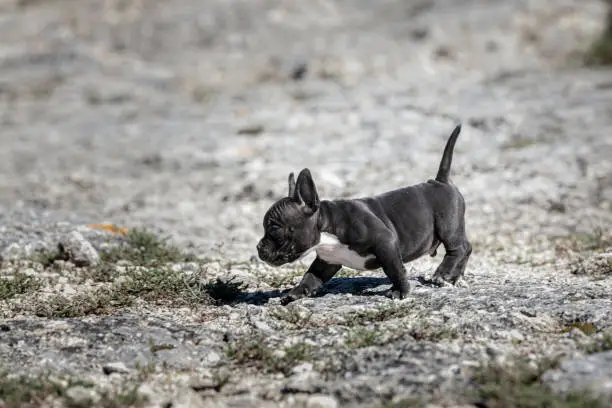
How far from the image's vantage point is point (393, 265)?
704cm

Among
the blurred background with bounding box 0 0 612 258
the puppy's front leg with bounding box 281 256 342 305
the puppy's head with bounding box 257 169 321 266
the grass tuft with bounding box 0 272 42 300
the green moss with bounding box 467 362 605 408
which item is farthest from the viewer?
the blurred background with bounding box 0 0 612 258

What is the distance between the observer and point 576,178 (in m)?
13.4

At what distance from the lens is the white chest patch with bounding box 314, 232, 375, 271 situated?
704 cm

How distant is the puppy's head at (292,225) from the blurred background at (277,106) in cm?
343

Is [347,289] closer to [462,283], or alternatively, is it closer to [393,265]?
[393,265]

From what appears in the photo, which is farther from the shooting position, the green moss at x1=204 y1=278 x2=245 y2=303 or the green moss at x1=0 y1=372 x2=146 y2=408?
the green moss at x1=204 y1=278 x2=245 y2=303

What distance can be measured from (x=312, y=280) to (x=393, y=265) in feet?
2.45

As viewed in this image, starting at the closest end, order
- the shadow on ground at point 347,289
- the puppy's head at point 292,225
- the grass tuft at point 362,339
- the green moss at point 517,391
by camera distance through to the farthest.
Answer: the green moss at point 517,391, the grass tuft at point 362,339, the puppy's head at point 292,225, the shadow on ground at point 347,289


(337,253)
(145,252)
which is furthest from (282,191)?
(337,253)

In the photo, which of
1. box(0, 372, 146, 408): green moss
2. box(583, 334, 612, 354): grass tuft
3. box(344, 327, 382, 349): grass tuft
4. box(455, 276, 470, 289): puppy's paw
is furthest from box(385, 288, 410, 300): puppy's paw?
box(0, 372, 146, 408): green moss

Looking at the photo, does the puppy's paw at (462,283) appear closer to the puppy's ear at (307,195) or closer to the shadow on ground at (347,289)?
the shadow on ground at (347,289)

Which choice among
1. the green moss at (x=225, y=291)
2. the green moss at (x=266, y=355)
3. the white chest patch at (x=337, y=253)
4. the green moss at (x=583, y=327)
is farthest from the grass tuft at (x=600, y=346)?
the green moss at (x=225, y=291)

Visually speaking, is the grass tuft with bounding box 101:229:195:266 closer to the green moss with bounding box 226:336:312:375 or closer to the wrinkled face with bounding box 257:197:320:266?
the wrinkled face with bounding box 257:197:320:266

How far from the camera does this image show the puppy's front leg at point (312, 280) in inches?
287
